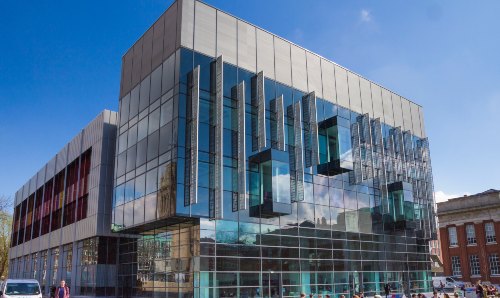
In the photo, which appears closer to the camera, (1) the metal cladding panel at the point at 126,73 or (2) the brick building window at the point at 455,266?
Result: (1) the metal cladding panel at the point at 126,73

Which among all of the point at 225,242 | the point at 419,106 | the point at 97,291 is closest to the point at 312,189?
the point at 225,242

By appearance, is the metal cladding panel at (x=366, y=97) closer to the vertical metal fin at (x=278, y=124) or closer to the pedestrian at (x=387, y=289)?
the vertical metal fin at (x=278, y=124)

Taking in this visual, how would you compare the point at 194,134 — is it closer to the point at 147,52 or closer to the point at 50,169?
the point at 147,52

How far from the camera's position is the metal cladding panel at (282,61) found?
3562 centimetres

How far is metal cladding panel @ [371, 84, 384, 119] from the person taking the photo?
4410cm

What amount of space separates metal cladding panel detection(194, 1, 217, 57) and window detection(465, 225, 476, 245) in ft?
179

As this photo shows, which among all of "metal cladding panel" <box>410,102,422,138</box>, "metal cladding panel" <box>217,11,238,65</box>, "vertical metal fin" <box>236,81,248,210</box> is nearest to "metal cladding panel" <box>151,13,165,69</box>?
"metal cladding panel" <box>217,11,238,65</box>

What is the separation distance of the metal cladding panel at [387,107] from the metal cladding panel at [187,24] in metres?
22.8

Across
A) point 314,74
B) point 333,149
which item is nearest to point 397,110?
point 314,74

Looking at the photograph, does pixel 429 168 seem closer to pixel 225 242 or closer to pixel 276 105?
pixel 276 105

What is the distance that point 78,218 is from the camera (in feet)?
138

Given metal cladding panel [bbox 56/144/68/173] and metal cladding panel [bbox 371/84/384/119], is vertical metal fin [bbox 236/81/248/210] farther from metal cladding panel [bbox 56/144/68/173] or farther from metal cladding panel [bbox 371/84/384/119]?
metal cladding panel [bbox 56/144/68/173]

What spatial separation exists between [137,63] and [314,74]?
1457 cm

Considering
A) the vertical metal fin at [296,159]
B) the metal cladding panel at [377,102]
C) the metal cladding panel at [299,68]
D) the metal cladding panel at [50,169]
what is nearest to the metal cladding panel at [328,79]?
the metal cladding panel at [299,68]
